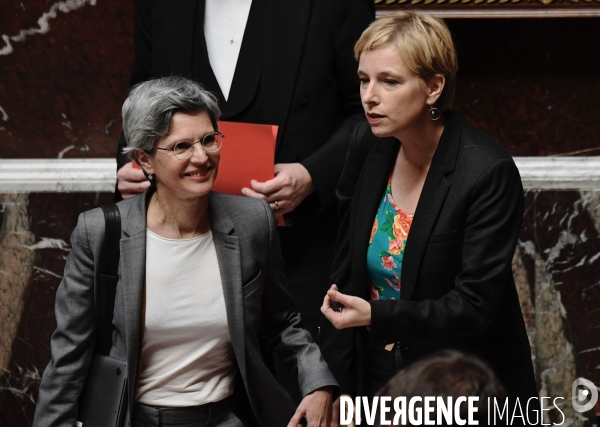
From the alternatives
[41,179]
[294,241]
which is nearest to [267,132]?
[294,241]

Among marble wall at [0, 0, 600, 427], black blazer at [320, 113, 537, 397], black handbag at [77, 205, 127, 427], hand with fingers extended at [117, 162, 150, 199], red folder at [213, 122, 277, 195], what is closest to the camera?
black blazer at [320, 113, 537, 397]

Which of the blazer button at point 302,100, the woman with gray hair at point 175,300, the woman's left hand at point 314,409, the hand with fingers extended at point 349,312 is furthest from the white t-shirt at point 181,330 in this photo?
the blazer button at point 302,100

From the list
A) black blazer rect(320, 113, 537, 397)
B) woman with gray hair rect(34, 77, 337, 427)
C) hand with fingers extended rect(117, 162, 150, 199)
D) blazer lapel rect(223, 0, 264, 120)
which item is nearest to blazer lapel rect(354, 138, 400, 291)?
black blazer rect(320, 113, 537, 397)

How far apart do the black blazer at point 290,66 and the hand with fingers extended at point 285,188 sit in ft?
0.13

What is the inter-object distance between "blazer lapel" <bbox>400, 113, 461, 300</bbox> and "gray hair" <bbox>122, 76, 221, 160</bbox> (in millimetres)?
662

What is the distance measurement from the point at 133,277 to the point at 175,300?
14cm

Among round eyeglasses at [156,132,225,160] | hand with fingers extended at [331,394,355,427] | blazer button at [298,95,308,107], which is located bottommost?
hand with fingers extended at [331,394,355,427]

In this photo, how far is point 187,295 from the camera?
2658 millimetres

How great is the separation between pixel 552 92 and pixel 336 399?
1985 millimetres

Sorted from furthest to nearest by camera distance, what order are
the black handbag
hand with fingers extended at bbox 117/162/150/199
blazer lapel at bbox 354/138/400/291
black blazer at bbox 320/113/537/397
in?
hand with fingers extended at bbox 117/162/150/199
blazer lapel at bbox 354/138/400/291
the black handbag
black blazer at bbox 320/113/537/397

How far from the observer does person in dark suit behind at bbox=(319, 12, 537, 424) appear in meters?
2.49

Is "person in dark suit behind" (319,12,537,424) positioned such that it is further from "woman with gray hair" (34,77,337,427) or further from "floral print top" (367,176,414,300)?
"woman with gray hair" (34,77,337,427)

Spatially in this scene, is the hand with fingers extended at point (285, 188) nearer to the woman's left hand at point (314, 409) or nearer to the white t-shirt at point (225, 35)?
the white t-shirt at point (225, 35)

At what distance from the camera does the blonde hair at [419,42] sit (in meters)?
2.54
